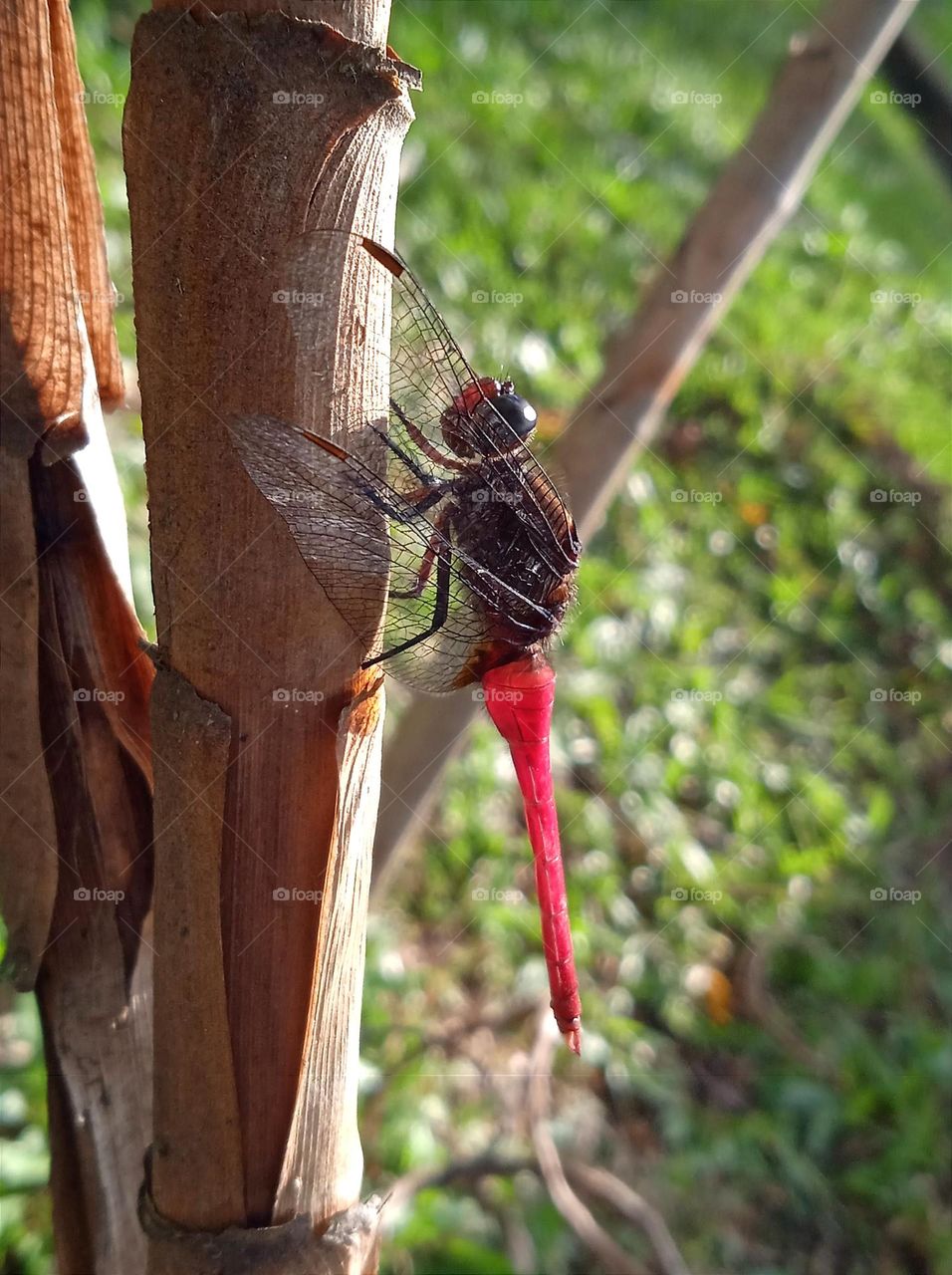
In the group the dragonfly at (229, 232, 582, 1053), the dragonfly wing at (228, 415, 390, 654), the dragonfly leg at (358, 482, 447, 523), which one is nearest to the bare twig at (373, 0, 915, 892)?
the dragonfly at (229, 232, 582, 1053)

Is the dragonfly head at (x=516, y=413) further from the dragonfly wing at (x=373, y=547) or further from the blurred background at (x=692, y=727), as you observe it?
the blurred background at (x=692, y=727)

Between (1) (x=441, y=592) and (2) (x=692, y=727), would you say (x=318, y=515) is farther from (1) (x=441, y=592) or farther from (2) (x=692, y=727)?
(2) (x=692, y=727)

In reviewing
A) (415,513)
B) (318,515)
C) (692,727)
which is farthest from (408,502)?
(692,727)

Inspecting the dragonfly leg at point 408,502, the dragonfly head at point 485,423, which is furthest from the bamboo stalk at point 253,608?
A: the dragonfly head at point 485,423

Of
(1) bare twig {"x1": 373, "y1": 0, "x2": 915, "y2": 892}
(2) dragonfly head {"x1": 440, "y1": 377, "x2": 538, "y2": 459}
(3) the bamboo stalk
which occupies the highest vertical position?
(1) bare twig {"x1": 373, "y1": 0, "x2": 915, "y2": 892}

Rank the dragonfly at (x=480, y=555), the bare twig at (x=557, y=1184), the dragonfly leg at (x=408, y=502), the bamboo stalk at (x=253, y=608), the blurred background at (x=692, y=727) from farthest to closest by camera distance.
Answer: the blurred background at (x=692, y=727)
the bare twig at (x=557, y=1184)
the dragonfly at (x=480, y=555)
the dragonfly leg at (x=408, y=502)
the bamboo stalk at (x=253, y=608)

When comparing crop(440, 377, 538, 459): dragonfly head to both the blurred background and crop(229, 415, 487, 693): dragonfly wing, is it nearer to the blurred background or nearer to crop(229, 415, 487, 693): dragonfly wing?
crop(229, 415, 487, 693): dragonfly wing

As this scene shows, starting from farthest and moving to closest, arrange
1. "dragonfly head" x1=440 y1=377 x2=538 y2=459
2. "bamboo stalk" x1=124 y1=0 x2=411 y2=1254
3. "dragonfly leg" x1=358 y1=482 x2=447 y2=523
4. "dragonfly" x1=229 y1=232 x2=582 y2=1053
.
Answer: "dragonfly head" x1=440 y1=377 x2=538 y2=459 → "dragonfly" x1=229 y1=232 x2=582 y2=1053 → "dragonfly leg" x1=358 y1=482 x2=447 y2=523 → "bamboo stalk" x1=124 y1=0 x2=411 y2=1254
